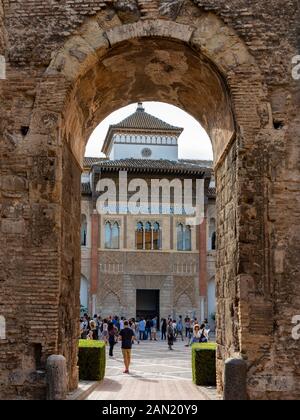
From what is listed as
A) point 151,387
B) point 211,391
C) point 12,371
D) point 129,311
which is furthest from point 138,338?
point 12,371

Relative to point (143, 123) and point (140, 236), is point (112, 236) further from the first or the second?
point (143, 123)

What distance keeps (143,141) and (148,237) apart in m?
8.58

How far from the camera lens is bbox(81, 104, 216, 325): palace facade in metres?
34.6

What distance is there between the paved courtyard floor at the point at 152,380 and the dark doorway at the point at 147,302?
42.2ft

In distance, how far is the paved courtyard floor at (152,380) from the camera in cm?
1127

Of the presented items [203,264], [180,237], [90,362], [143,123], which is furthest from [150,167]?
[90,362]

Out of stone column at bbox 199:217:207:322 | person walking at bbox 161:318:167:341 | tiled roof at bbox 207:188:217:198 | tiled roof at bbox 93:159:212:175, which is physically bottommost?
person walking at bbox 161:318:167:341

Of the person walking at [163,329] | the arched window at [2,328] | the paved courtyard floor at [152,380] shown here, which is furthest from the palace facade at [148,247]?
the arched window at [2,328]

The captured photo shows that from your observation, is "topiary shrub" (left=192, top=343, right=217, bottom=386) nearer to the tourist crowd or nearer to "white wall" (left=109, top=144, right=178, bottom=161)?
the tourist crowd

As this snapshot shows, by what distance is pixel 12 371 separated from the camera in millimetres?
8891

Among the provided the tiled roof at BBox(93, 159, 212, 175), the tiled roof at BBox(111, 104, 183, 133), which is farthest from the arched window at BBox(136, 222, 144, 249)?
the tiled roof at BBox(111, 104, 183, 133)

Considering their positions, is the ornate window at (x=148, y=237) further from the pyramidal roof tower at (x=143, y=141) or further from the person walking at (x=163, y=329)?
the pyramidal roof tower at (x=143, y=141)

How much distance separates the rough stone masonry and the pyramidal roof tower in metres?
30.9

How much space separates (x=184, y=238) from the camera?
3572 cm
